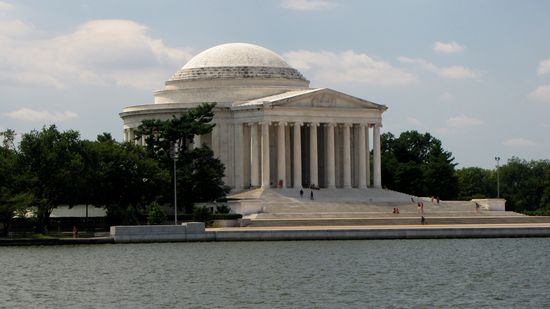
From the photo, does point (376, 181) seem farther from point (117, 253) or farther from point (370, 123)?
point (117, 253)

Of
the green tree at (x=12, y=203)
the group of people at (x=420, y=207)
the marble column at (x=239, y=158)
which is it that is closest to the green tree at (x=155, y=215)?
the green tree at (x=12, y=203)

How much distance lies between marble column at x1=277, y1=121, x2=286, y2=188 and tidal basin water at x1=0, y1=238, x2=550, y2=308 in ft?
118

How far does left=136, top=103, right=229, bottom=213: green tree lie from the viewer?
Answer: 13575 centimetres

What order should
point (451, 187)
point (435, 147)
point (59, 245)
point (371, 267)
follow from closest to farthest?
point (371, 267), point (59, 245), point (451, 187), point (435, 147)

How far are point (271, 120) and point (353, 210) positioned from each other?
47.4 ft

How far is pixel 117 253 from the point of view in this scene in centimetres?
10181

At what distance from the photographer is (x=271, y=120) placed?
478ft

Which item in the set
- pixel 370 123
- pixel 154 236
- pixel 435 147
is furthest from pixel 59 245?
pixel 435 147

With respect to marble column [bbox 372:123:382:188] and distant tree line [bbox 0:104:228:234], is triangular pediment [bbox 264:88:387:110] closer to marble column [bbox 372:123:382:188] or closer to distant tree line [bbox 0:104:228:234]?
marble column [bbox 372:123:382:188]

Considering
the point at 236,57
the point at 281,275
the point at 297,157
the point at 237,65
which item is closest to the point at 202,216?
the point at 297,157

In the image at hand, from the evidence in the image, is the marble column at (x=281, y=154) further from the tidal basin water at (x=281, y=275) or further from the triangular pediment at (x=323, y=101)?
the tidal basin water at (x=281, y=275)

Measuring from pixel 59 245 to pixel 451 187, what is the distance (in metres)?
65.7

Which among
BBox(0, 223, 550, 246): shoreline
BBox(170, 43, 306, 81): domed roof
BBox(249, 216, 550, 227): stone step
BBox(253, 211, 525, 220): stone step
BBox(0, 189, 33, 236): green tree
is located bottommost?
BBox(0, 223, 550, 246): shoreline

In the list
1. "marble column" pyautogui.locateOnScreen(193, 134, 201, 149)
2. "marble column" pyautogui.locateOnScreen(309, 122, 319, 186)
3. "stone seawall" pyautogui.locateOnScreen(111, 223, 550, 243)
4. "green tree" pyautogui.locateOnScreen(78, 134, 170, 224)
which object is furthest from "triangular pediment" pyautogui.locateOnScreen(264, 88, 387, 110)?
"stone seawall" pyautogui.locateOnScreen(111, 223, 550, 243)
